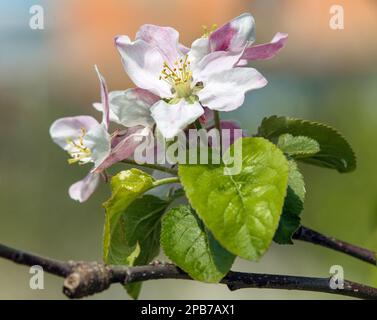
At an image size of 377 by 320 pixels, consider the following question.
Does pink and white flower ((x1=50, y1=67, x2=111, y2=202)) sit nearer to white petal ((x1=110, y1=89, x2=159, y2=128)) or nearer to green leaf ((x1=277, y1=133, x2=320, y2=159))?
white petal ((x1=110, y1=89, x2=159, y2=128))

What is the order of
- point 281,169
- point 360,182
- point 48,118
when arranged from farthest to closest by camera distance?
point 48,118, point 360,182, point 281,169

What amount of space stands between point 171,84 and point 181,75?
11mm

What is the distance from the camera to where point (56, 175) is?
2119 millimetres

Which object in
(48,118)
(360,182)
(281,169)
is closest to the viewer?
(281,169)

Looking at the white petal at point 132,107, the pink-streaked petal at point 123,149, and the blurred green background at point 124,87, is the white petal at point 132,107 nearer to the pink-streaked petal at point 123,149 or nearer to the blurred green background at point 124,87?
the pink-streaked petal at point 123,149

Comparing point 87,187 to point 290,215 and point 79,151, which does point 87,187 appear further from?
point 290,215

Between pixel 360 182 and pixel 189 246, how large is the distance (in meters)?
1.26

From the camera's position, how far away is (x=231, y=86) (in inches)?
16.8

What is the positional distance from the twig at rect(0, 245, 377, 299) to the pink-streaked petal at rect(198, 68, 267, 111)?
11 cm

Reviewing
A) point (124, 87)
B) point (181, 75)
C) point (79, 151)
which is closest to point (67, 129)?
point (79, 151)

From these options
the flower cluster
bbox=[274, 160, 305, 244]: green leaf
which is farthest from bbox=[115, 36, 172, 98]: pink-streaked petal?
bbox=[274, 160, 305, 244]: green leaf

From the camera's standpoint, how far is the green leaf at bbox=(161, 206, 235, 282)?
0.38 meters

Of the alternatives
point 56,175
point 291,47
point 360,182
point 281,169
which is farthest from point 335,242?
point 291,47

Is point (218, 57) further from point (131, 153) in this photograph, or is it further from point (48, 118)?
point (48, 118)
